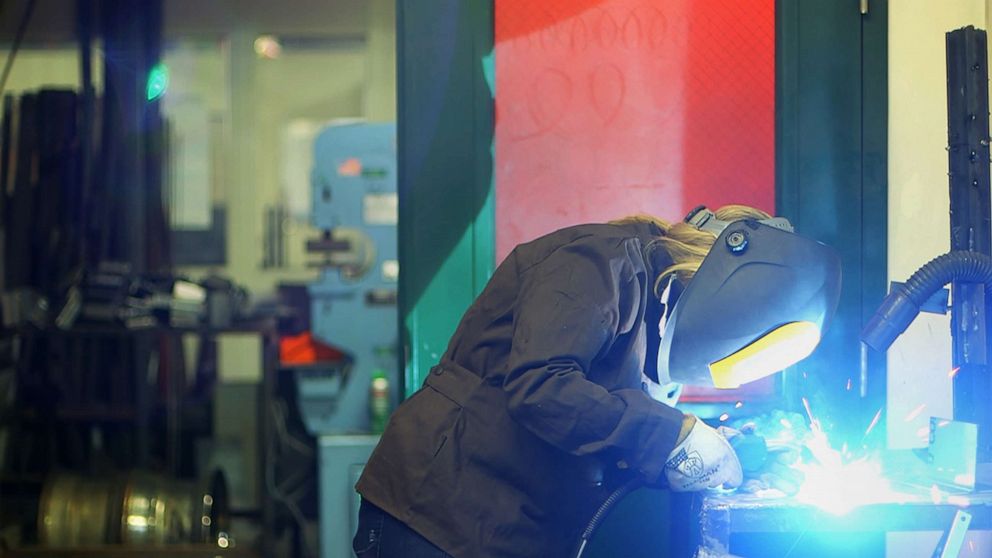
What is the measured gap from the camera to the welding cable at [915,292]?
1.81 meters

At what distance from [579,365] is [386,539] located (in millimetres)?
437

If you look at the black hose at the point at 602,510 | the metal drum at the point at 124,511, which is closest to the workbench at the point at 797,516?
the black hose at the point at 602,510

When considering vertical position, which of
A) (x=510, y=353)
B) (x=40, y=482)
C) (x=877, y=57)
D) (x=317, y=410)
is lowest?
(x=40, y=482)

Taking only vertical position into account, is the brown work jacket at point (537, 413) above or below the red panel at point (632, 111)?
below

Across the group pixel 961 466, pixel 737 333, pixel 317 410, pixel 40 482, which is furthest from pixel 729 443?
pixel 40 482

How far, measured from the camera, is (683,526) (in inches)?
82.0

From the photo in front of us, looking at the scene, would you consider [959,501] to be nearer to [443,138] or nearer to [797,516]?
[797,516]

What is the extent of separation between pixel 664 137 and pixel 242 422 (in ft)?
14.2

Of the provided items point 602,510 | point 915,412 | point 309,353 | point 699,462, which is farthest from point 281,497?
point 699,462

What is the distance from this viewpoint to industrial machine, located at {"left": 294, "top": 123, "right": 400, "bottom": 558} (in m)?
3.88

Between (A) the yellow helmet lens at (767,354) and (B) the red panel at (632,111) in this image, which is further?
(B) the red panel at (632,111)

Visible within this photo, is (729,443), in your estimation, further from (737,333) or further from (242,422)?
(242,422)

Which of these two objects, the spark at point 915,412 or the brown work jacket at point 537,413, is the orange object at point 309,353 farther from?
the brown work jacket at point 537,413

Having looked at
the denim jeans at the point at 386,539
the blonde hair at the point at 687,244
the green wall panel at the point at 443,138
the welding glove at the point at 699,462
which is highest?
the green wall panel at the point at 443,138
